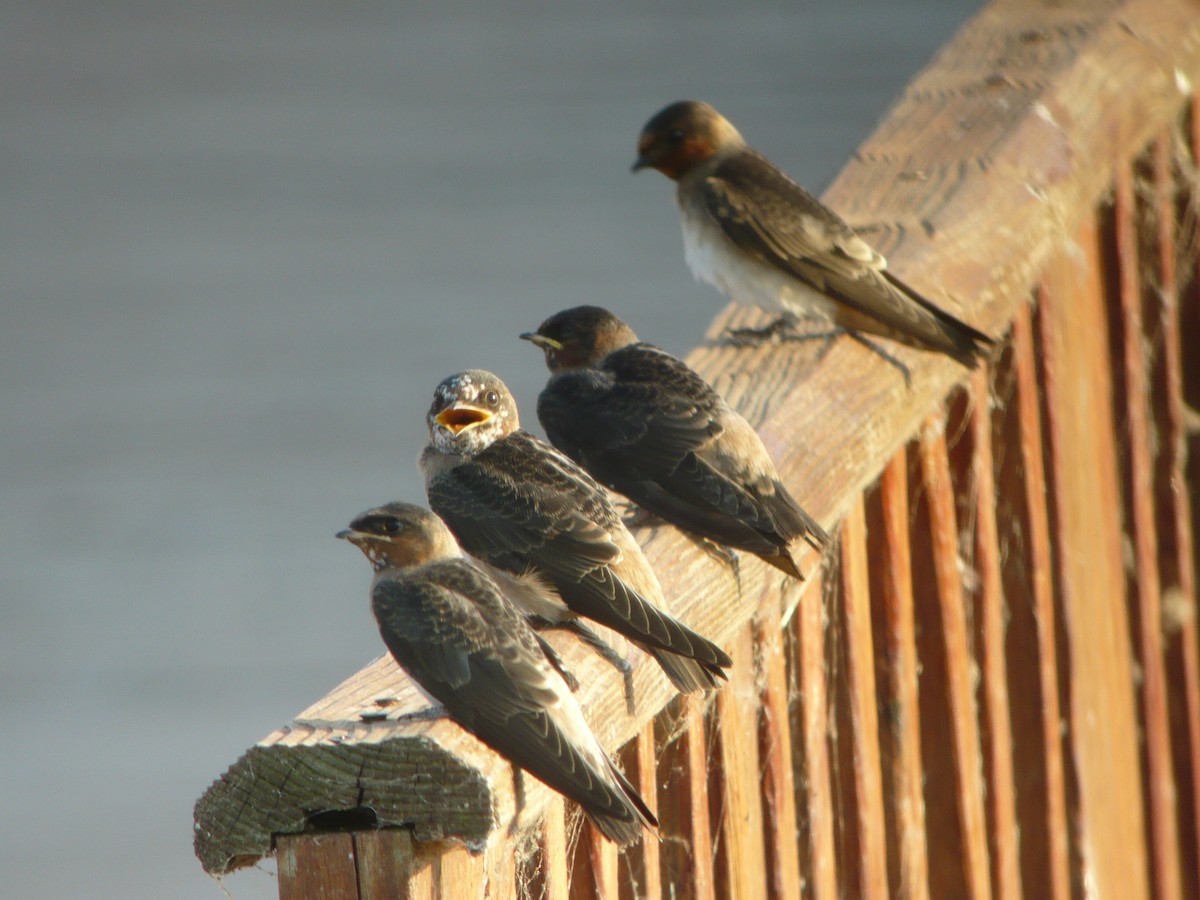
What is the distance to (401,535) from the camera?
2.54 meters

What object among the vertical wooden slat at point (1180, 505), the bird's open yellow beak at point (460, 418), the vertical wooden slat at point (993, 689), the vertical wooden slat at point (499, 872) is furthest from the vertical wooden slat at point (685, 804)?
the vertical wooden slat at point (1180, 505)

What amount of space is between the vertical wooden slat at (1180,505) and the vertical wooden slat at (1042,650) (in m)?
0.58

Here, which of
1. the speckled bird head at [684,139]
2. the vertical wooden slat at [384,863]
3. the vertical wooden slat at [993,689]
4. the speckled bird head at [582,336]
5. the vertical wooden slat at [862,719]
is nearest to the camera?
the vertical wooden slat at [384,863]

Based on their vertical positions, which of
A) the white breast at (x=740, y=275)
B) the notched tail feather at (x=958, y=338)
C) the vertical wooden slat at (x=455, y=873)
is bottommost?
the vertical wooden slat at (x=455, y=873)

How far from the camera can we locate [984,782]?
2.77 meters

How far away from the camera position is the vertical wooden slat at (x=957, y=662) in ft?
8.66

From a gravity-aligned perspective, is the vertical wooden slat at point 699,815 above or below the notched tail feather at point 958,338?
below

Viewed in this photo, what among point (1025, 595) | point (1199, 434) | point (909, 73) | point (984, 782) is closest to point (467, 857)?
point (984, 782)

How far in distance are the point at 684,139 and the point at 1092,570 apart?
2.19m

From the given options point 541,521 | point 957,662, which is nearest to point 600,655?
point 541,521

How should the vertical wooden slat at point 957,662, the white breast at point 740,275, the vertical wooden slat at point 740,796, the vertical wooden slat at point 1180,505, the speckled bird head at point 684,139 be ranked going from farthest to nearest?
the speckled bird head at point 684,139 → the white breast at point 740,275 → the vertical wooden slat at point 1180,505 → the vertical wooden slat at point 957,662 → the vertical wooden slat at point 740,796

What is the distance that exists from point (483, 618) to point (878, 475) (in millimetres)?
843

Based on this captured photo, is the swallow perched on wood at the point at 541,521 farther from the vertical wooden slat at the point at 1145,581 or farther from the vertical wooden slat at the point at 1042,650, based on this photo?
the vertical wooden slat at the point at 1145,581

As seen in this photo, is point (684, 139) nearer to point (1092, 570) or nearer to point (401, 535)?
point (1092, 570)
